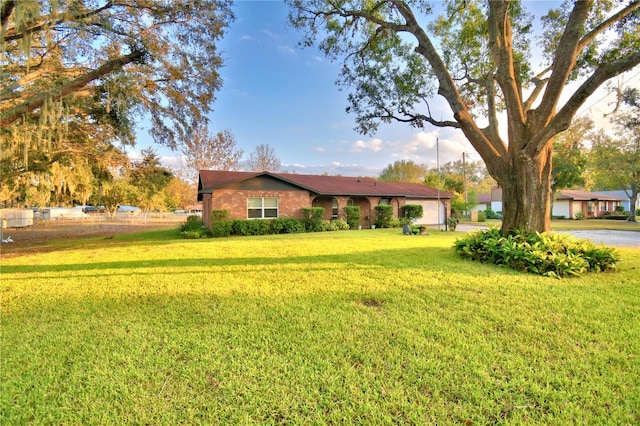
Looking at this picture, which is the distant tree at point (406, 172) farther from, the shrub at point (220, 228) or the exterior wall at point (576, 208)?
the shrub at point (220, 228)

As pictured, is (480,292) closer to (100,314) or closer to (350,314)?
(350,314)

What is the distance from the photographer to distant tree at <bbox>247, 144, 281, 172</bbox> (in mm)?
38625

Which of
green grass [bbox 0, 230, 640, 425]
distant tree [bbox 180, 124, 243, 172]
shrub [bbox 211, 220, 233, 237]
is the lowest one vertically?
green grass [bbox 0, 230, 640, 425]

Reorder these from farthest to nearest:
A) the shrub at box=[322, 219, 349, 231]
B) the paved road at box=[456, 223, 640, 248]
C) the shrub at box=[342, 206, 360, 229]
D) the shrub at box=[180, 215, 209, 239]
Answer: the shrub at box=[342, 206, 360, 229] < the shrub at box=[322, 219, 349, 231] < the shrub at box=[180, 215, 209, 239] < the paved road at box=[456, 223, 640, 248]

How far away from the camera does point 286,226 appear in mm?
17984

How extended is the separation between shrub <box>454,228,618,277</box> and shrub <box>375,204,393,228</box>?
13.2 m

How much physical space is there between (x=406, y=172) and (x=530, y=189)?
1728 inches

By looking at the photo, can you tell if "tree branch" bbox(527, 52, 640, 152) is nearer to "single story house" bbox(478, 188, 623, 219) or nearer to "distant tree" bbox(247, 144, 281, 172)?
"single story house" bbox(478, 188, 623, 219)

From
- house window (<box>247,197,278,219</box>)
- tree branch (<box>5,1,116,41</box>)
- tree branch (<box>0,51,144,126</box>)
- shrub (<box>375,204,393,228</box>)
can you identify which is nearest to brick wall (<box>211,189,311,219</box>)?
house window (<box>247,197,278,219</box>)

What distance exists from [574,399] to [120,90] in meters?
10.9

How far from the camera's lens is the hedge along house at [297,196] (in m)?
17.4

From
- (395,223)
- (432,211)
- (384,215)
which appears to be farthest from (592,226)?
(384,215)

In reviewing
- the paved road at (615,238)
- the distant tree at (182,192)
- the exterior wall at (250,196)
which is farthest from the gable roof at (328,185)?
the distant tree at (182,192)

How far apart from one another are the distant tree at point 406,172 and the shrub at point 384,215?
96.8 feet
